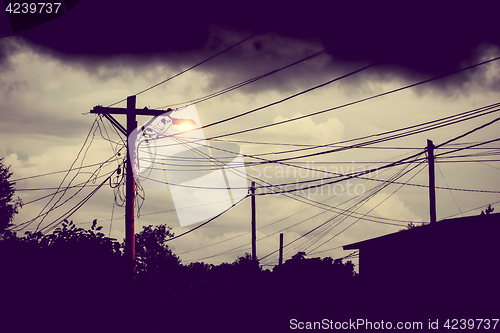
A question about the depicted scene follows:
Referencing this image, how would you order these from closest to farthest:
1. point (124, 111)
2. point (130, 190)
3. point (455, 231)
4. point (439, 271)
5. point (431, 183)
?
point (455, 231), point (130, 190), point (439, 271), point (124, 111), point (431, 183)

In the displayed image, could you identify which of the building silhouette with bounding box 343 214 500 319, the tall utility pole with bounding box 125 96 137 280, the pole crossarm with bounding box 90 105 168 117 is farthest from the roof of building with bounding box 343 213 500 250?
the pole crossarm with bounding box 90 105 168 117

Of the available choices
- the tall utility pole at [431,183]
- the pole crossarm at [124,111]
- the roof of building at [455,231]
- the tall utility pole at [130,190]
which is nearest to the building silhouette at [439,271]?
the roof of building at [455,231]

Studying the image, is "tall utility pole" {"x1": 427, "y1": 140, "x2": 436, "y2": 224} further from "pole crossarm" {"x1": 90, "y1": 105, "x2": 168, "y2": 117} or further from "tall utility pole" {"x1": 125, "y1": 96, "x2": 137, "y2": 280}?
"tall utility pole" {"x1": 125, "y1": 96, "x2": 137, "y2": 280}

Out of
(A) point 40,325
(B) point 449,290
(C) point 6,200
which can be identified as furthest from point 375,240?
(C) point 6,200

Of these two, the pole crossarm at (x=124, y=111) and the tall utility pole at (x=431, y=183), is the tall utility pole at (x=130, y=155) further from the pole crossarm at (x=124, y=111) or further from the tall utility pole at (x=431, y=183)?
the tall utility pole at (x=431, y=183)

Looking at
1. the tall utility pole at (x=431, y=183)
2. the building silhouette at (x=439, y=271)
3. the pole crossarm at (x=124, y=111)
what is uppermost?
the pole crossarm at (x=124, y=111)

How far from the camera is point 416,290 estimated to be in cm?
1575

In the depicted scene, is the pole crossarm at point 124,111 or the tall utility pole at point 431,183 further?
the tall utility pole at point 431,183

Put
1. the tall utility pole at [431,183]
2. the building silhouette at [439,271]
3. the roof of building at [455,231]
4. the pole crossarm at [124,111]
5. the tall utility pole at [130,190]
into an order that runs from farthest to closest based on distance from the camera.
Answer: the tall utility pole at [431,183] → the pole crossarm at [124,111] → the tall utility pole at [130,190] → the roof of building at [455,231] → the building silhouette at [439,271]

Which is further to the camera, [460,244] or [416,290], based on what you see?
[416,290]

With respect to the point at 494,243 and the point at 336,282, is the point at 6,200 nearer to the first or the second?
the point at 336,282

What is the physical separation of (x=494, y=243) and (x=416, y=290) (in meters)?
3.70

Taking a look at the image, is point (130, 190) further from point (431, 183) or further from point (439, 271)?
point (431, 183)

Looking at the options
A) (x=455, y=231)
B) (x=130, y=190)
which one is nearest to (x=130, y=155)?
(x=130, y=190)
